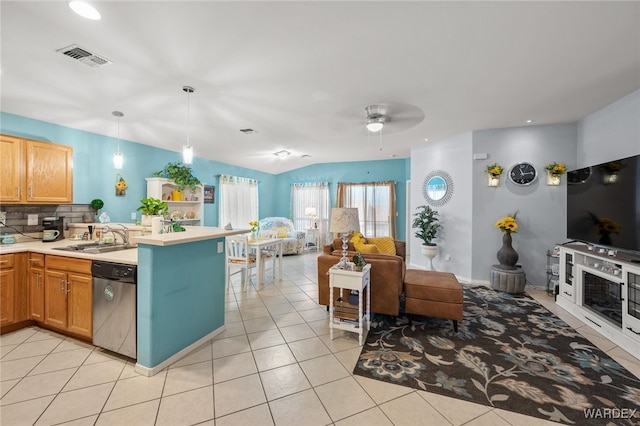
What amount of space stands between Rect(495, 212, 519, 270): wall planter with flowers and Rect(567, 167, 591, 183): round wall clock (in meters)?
0.91

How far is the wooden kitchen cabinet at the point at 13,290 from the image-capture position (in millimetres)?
2604

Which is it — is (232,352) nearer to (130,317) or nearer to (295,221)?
(130,317)

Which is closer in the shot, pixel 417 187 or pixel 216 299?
pixel 216 299

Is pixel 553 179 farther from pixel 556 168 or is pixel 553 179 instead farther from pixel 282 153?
pixel 282 153

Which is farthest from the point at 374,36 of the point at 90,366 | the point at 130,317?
the point at 90,366

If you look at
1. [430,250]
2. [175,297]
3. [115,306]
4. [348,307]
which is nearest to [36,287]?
[115,306]

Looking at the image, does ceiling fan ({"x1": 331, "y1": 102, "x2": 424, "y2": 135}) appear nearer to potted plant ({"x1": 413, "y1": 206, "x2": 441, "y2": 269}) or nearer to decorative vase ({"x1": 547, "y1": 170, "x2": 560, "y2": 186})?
potted plant ({"x1": 413, "y1": 206, "x2": 441, "y2": 269})

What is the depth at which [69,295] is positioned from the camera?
2.49 metres

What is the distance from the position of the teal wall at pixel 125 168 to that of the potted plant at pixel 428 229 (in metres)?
2.32

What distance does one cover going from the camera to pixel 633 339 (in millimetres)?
2363

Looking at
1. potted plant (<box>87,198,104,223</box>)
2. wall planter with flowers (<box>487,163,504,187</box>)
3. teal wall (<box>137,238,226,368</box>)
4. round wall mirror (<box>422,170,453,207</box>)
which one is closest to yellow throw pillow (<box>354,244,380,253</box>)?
teal wall (<box>137,238,226,368</box>)

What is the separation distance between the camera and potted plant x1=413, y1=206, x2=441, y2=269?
489cm

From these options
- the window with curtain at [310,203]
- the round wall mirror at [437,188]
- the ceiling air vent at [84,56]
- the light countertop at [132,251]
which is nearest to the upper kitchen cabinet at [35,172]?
the light countertop at [132,251]

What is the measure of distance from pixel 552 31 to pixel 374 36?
1.37 meters
